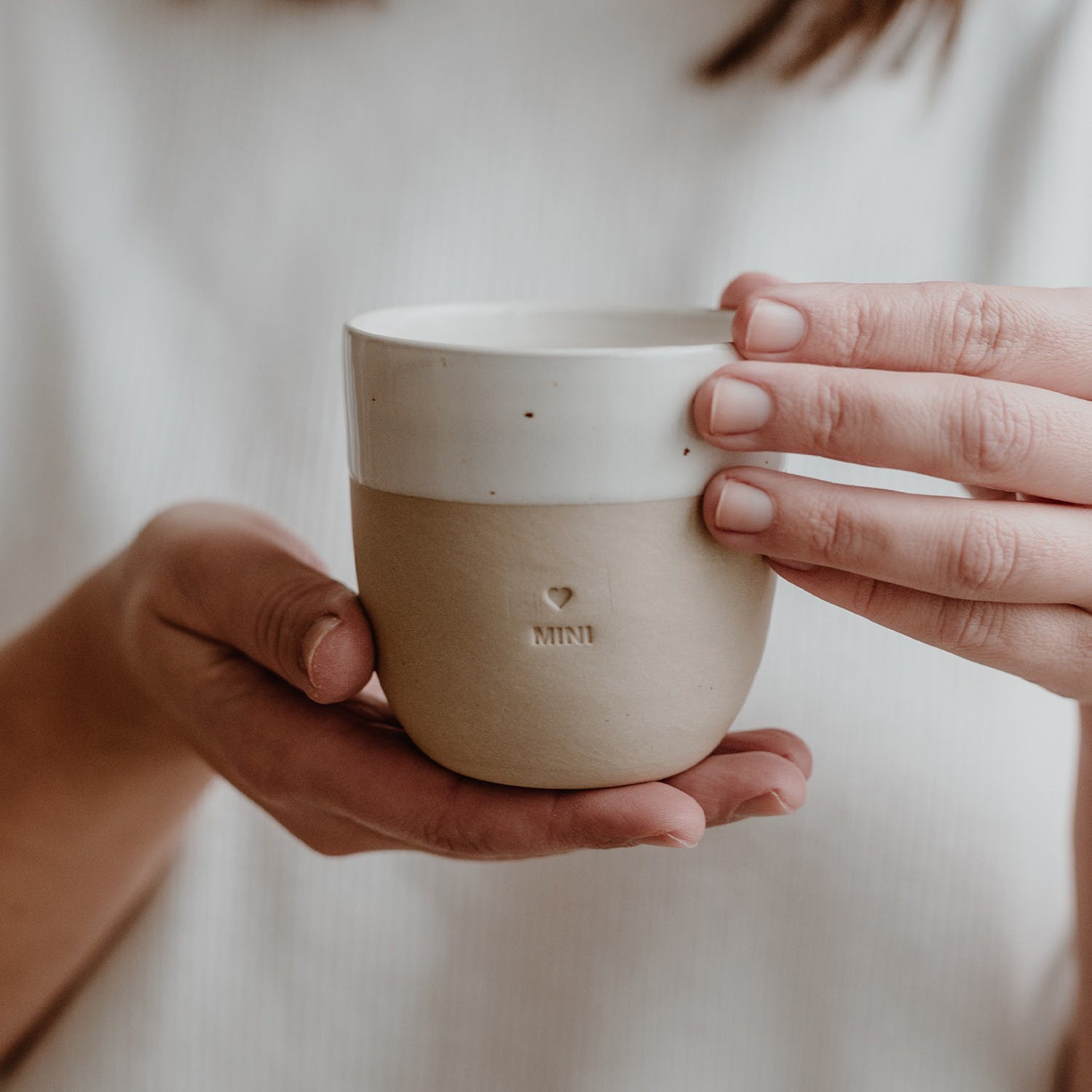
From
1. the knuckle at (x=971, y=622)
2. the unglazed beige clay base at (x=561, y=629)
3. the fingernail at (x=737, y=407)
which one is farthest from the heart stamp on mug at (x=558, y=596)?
the knuckle at (x=971, y=622)

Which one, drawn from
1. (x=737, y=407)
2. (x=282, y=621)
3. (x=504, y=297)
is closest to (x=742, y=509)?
(x=737, y=407)

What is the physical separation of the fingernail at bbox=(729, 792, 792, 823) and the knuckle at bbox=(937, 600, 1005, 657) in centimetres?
13

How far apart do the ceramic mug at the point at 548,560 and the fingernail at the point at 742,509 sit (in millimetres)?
15

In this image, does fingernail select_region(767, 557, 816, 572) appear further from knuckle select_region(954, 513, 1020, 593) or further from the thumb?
the thumb

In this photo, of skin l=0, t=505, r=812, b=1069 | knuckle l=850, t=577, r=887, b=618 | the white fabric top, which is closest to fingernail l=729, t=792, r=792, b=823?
skin l=0, t=505, r=812, b=1069

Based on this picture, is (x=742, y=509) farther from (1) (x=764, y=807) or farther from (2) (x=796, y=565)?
(1) (x=764, y=807)

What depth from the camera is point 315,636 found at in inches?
24.0

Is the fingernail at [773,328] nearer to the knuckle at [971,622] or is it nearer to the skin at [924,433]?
the skin at [924,433]

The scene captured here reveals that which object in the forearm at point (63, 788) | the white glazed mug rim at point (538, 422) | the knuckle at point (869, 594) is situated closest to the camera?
the white glazed mug rim at point (538, 422)

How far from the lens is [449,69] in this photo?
104 centimetres

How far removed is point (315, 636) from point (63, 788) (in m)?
0.42

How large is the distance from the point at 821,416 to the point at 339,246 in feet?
2.16

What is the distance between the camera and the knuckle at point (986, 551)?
538 millimetres

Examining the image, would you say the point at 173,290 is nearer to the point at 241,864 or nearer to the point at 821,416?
the point at 241,864
